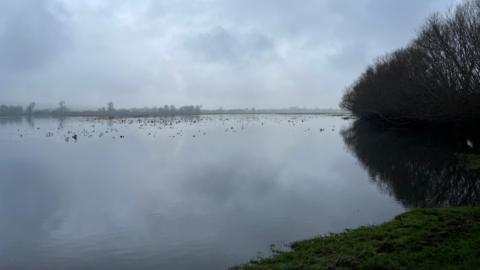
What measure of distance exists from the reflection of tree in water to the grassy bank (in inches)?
176

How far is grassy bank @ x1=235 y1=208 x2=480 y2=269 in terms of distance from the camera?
8133mm

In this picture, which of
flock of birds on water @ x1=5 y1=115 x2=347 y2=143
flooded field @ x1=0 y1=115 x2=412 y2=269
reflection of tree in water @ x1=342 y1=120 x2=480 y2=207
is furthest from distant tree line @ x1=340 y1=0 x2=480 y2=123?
flock of birds on water @ x1=5 y1=115 x2=347 y2=143

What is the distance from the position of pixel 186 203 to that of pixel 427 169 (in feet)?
46.2

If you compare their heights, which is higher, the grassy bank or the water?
the grassy bank

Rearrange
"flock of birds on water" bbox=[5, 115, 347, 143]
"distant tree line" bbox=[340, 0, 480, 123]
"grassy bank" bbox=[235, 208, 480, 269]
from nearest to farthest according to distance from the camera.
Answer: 1. "grassy bank" bbox=[235, 208, 480, 269]
2. "distant tree line" bbox=[340, 0, 480, 123]
3. "flock of birds on water" bbox=[5, 115, 347, 143]

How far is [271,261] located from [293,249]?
4.36ft

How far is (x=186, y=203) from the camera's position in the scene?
1659cm

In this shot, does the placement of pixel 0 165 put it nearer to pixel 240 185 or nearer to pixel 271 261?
pixel 240 185

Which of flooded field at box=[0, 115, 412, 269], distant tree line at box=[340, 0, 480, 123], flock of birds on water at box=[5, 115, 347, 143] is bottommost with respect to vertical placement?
flooded field at box=[0, 115, 412, 269]

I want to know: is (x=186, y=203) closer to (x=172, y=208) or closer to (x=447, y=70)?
(x=172, y=208)

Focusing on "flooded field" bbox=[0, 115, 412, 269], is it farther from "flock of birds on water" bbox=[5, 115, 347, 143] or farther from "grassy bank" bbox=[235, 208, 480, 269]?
"flock of birds on water" bbox=[5, 115, 347, 143]

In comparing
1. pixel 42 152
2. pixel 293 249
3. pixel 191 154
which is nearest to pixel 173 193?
pixel 293 249

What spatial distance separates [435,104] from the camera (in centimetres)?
3378

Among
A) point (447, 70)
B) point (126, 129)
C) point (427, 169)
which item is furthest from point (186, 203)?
point (126, 129)
